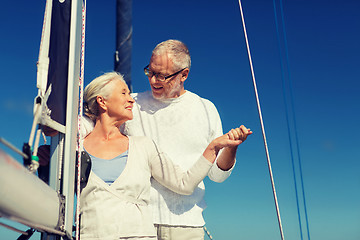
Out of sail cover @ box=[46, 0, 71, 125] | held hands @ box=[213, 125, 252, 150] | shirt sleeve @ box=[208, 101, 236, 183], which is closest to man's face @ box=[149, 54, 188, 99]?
shirt sleeve @ box=[208, 101, 236, 183]

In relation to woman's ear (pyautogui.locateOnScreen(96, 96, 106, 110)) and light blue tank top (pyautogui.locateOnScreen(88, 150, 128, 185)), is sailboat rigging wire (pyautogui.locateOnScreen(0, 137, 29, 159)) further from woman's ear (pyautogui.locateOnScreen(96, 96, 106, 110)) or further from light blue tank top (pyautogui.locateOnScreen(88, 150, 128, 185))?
woman's ear (pyautogui.locateOnScreen(96, 96, 106, 110))

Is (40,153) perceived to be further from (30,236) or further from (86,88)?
(86,88)

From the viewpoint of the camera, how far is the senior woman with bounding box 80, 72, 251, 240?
6.42 ft

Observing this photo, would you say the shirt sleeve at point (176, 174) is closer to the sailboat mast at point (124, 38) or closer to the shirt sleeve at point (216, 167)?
the shirt sleeve at point (216, 167)

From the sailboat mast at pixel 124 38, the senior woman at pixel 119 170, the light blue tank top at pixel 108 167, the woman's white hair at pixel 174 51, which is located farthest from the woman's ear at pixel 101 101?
the sailboat mast at pixel 124 38

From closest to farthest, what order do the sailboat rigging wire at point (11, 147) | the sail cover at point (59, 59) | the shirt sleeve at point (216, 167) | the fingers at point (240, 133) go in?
1. the sailboat rigging wire at point (11, 147)
2. the sail cover at point (59, 59)
3. the fingers at point (240, 133)
4. the shirt sleeve at point (216, 167)

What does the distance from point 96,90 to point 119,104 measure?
0.53 ft

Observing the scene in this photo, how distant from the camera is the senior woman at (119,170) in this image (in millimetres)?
1957

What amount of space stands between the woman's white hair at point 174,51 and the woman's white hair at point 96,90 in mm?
424

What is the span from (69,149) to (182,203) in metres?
0.91

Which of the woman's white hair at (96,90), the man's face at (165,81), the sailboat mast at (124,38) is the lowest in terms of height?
the woman's white hair at (96,90)

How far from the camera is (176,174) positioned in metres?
2.24

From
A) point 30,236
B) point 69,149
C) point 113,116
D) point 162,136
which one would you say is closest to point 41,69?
point 69,149

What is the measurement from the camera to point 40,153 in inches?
70.5
